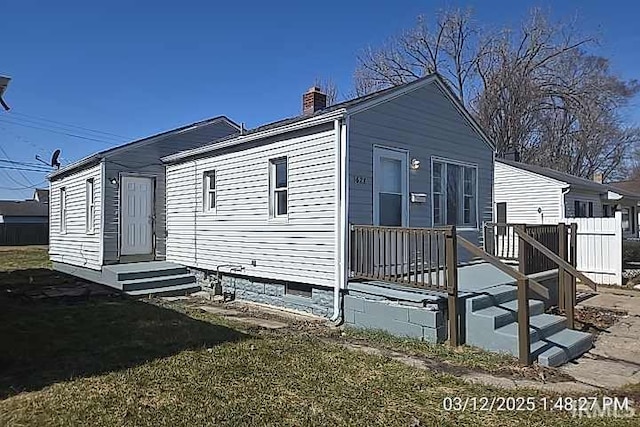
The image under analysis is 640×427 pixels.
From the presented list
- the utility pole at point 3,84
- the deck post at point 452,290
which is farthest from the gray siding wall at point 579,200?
the utility pole at point 3,84

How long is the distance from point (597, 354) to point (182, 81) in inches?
726

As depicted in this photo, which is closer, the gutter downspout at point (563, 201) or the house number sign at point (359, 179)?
the house number sign at point (359, 179)

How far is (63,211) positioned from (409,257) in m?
12.8

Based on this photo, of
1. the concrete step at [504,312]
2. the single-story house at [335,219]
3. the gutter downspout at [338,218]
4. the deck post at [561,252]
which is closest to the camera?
the concrete step at [504,312]

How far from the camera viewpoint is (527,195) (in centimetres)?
1898

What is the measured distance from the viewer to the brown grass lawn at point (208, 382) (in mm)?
3865

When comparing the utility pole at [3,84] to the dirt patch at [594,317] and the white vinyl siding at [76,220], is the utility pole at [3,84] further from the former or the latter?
the dirt patch at [594,317]

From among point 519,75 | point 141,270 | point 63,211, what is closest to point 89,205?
point 63,211

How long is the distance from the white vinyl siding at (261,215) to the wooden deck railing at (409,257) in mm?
555

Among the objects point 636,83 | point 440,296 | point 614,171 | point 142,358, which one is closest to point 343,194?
point 440,296

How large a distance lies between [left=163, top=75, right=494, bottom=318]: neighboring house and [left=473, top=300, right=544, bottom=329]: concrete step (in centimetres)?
225

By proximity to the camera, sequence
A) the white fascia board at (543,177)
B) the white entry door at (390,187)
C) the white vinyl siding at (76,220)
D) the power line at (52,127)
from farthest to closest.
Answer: the power line at (52,127) → the white fascia board at (543,177) → the white vinyl siding at (76,220) → the white entry door at (390,187)

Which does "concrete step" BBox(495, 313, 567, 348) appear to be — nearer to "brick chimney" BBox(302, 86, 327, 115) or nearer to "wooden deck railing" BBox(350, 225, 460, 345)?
"wooden deck railing" BBox(350, 225, 460, 345)

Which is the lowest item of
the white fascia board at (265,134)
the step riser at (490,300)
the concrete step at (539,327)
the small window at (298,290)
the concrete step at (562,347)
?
the concrete step at (562,347)
